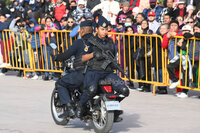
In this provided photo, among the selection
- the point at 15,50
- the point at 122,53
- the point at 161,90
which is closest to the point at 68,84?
the point at 161,90

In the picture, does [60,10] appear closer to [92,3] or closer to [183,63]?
[92,3]

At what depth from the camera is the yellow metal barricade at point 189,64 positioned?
1137 cm

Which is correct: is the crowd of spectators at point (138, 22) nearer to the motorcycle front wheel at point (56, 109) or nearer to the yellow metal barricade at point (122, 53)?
the yellow metal barricade at point (122, 53)

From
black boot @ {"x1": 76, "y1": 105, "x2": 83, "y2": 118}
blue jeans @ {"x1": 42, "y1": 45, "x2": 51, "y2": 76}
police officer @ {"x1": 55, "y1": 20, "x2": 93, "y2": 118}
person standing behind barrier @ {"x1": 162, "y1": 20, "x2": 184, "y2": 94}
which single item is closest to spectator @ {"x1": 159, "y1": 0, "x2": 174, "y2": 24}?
person standing behind barrier @ {"x1": 162, "y1": 20, "x2": 184, "y2": 94}

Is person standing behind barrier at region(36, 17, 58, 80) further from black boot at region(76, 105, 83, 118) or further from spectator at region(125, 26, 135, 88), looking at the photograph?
black boot at region(76, 105, 83, 118)

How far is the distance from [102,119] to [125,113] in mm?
2239

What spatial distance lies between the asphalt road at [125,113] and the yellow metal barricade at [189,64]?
384mm

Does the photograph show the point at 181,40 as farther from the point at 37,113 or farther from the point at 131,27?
the point at 37,113

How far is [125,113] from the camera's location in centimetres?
998

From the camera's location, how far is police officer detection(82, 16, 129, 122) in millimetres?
7730

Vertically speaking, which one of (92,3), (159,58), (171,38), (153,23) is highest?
(92,3)

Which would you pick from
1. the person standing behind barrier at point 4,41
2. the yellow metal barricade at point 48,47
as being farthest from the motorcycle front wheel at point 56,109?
the person standing behind barrier at point 4,41

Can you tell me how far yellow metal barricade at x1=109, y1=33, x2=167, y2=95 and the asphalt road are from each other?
454 millimetres

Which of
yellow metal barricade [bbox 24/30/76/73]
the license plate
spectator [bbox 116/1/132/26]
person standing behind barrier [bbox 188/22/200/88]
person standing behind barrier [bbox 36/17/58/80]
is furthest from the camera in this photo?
spectator [bbox 116/1/132/26]
